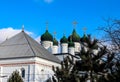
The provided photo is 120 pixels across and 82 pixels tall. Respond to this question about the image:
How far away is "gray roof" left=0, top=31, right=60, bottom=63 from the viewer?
35.8 meters

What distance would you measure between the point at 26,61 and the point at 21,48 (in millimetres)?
2724

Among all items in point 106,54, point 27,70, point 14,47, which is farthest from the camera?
point 14,47

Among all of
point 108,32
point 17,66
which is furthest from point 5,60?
point 108,32

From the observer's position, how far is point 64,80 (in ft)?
78.4

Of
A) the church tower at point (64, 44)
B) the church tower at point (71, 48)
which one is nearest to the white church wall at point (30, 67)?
the church tower at point (71, 48)

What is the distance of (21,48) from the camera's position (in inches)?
1462

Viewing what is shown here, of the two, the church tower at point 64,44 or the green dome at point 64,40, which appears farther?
the green dome at point 64,40

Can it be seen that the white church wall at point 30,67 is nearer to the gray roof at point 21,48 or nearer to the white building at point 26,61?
the white building at point 26,61

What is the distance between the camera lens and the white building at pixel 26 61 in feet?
114

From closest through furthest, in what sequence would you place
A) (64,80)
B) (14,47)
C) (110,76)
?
(110,76) → (64,80) → (14,47)

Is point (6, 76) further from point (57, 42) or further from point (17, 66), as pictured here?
point (57, 42)

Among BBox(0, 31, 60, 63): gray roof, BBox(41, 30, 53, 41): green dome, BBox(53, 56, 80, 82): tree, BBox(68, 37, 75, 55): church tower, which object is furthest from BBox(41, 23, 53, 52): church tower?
BBox(53, 56, 80, 82): tree

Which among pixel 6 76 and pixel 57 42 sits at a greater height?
pixel 57 42

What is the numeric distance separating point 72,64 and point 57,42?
28.2 meters
